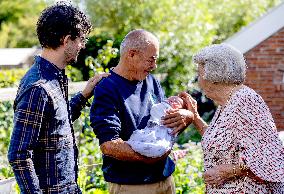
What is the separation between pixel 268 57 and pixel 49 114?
24.3 ft

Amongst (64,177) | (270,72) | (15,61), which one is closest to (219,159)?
(64,177)

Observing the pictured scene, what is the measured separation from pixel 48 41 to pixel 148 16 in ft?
49.9

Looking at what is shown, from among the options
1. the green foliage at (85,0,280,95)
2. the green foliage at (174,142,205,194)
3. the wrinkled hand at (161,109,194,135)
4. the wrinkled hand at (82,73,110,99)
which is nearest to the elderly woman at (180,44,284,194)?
the wrinkled hand at (161,109,194,135)

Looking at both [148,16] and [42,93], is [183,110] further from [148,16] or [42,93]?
[148,16]

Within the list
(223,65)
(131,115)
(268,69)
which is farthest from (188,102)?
(268,69)

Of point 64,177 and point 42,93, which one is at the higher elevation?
point 42,93

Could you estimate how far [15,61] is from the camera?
3114 centimetres

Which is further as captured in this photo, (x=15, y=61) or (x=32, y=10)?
(x=32, y=10)

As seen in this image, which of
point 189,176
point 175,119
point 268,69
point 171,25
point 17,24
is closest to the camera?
point 175,119

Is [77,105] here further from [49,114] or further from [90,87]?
[49,114]

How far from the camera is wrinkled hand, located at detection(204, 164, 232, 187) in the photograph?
3.18 meters

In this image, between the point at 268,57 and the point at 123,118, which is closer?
the point at 123,118

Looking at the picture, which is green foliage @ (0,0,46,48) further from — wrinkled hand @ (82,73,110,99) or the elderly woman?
the elderly woman

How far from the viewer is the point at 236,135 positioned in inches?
123
